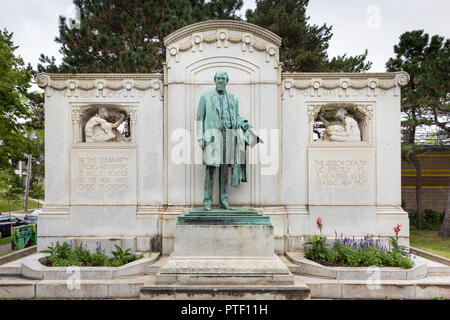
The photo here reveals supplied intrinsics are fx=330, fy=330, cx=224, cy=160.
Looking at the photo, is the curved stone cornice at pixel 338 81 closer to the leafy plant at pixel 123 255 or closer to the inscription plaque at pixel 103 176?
the inscription plaque at pixel 103 176

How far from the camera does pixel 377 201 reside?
8.79 meters

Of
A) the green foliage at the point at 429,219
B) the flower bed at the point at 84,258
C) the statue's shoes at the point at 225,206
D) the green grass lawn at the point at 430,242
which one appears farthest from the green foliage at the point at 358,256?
the green foliage at the point at 429,219

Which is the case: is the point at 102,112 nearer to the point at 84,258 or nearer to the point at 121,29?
the point at 84,258

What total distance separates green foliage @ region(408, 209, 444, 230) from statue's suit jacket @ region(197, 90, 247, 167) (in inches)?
534

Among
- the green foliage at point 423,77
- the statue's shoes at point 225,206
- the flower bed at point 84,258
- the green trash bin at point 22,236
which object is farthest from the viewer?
the green foliage at point 423,77

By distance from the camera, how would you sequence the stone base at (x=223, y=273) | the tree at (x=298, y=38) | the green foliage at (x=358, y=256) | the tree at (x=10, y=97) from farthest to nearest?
the tree at (x=298, y=38)
the tree at (x=10, y=97)
the green foliage at (x=358, y=256)
the stone base at (x=223, y=273)

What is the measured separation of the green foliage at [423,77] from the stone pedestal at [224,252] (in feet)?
31.8

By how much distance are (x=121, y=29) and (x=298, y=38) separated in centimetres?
881

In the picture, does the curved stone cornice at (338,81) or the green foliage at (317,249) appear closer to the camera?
the green foliage at (317,249)

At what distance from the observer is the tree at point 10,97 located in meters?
11.6

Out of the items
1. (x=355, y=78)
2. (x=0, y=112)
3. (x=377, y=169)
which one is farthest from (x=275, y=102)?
(x=0, y=112)

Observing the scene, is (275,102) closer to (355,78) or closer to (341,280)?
(355,78)

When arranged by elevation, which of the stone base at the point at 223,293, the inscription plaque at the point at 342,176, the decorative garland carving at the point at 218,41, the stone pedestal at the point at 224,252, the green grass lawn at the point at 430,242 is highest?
the decorative garland carving at the point at 218,41
